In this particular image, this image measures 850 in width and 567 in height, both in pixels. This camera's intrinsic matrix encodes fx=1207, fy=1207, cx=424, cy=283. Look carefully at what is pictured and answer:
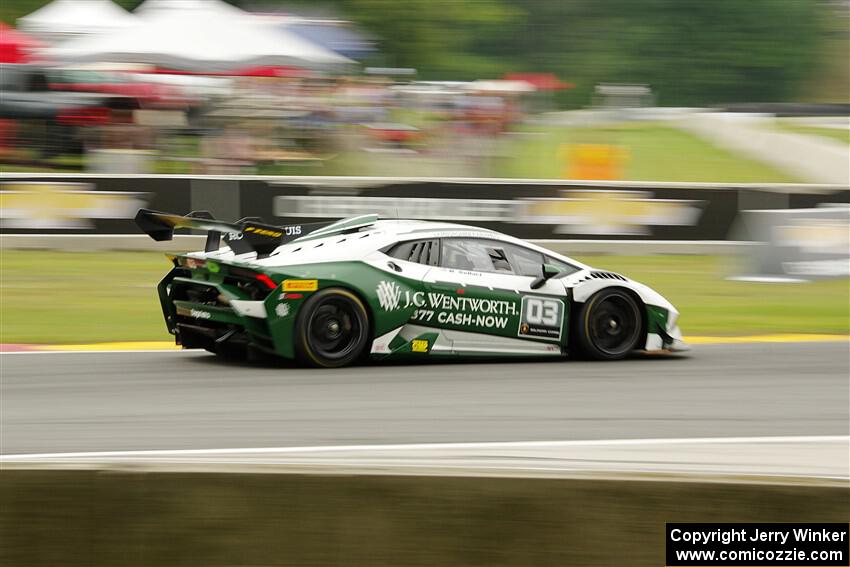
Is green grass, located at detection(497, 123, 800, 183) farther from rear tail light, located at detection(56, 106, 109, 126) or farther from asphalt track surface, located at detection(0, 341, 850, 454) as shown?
asphalt track surface, located at detection(0, 341, 850, 454)

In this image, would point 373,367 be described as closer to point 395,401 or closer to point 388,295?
point 388,295

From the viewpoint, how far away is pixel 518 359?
9.80m

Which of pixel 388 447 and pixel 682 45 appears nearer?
pixel 388 447

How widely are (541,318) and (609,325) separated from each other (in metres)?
0.64

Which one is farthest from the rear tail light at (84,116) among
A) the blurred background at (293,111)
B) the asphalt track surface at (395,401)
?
the asphalt track surface at (395,401)

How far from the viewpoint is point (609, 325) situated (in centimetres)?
976

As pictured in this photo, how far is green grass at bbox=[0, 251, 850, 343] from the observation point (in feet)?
39.3

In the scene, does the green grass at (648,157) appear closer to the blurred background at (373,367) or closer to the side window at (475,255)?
the blurred background at (373,367)

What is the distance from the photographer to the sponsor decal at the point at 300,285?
8.62 metres

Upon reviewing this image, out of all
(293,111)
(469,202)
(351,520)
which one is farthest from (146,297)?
(351,520)

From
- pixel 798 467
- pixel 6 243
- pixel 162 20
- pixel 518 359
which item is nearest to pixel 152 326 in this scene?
pixel 518 359

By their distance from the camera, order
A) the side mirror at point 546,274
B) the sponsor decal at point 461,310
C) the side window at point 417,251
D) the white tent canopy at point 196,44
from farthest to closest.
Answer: the white tent canopy at point 196,44 < the side mirror at point 546,274 < the side window at point 417,251 < the sponsor decal at point 461,310

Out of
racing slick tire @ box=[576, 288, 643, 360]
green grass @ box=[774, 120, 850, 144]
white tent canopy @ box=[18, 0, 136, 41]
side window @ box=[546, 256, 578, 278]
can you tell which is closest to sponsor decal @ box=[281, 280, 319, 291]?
side window @ box=[546, 256, 578, 278]

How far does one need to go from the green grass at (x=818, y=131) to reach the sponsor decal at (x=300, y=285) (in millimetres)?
32068
